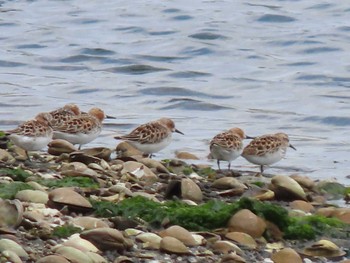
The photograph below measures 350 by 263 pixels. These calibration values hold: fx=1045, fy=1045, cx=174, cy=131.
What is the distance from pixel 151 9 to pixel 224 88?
27.4 ft

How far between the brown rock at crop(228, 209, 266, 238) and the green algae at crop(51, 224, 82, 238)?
1.30 metres

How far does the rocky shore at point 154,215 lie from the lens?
6.86 meters

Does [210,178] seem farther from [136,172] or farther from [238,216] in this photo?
[238,216]

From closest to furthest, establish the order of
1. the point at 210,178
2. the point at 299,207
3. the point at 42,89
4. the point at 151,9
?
the point at 299,207
the point at 210,178
the point at 42,89
the point at 151,9

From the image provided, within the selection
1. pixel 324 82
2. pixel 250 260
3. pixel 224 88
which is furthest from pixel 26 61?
pixel 250 260

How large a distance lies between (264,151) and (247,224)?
3.57m

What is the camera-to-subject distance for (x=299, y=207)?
930 centimetres

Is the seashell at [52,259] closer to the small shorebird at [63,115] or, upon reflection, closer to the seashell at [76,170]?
the seashell at [76,170]

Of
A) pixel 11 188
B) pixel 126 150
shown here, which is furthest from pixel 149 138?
pixel 11 188

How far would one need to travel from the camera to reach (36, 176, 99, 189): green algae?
860 centimetres

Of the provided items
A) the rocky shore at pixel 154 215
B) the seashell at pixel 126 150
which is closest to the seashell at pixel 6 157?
the rocky shore at pixel 154 215

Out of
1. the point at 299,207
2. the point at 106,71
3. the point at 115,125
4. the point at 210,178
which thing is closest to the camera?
the point at 299,207

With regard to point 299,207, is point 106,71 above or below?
below

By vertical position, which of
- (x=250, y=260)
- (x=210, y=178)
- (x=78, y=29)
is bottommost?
(x=78, y=29)
